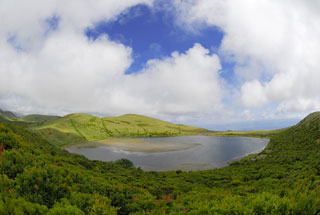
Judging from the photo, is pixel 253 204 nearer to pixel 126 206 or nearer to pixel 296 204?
pixel 296 204

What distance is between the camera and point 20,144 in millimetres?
12492

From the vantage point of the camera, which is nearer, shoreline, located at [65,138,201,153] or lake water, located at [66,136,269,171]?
lake water, located at [66,136,269,171]

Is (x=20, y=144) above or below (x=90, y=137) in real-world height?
above

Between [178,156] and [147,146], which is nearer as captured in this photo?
[178,156]

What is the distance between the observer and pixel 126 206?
726 cm

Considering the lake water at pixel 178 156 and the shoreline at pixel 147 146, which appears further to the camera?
the shoreline at pixel 147 146

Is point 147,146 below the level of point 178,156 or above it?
below

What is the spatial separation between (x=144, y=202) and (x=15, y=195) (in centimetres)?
512

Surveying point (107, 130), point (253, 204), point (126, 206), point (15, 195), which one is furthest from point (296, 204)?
point (107, 130)

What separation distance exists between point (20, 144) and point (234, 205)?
15921 millimetres

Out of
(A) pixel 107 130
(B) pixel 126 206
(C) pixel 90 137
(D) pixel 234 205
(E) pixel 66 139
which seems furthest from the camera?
(A) pixel 107 130

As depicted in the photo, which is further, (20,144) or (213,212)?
(20,144)

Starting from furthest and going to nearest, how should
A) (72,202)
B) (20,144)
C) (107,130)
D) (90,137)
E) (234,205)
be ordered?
(107,130) → (90,137) → (20,144) → (72,202) → (234,205)

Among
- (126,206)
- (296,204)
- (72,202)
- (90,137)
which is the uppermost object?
(296,204)
